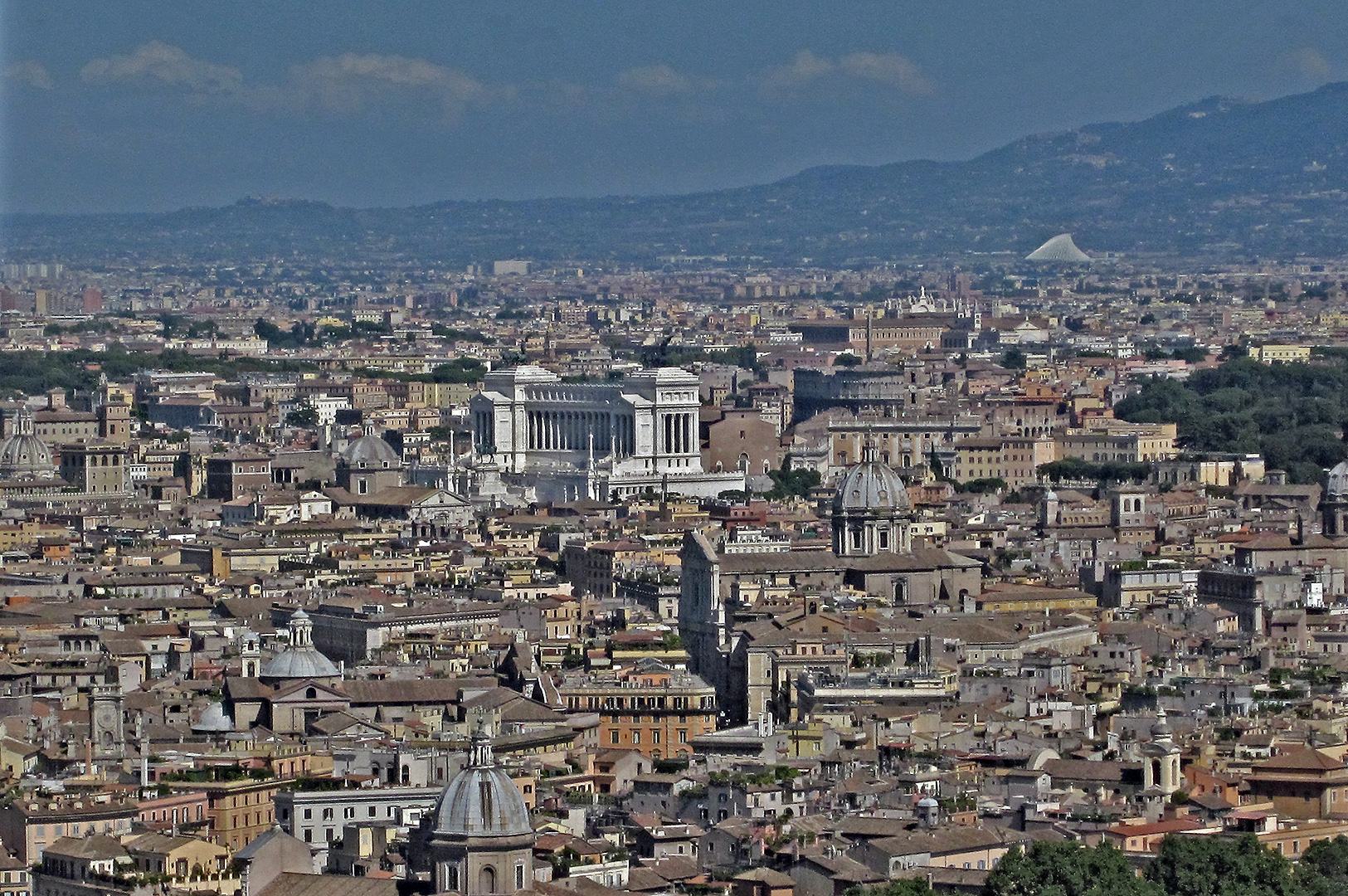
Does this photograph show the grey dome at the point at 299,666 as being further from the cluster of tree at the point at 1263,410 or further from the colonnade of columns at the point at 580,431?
the colonnade of columns at the point at 580,431

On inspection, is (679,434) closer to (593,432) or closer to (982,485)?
(593,432)

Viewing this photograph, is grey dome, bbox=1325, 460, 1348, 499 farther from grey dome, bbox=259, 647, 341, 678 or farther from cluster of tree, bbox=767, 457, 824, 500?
grey dome, bbox=259, 647, 341, 678

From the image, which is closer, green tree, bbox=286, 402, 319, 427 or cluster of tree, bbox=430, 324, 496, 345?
green tree, bbox=286, 402, 319, 427

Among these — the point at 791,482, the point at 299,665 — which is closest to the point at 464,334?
the point at 791,482

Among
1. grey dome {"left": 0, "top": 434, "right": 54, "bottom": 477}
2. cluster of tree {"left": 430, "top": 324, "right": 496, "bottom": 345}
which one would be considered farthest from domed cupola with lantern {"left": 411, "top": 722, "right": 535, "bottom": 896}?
cluster of tree {"left": 430, "top": 324, "right": 496, "bottom": 345}

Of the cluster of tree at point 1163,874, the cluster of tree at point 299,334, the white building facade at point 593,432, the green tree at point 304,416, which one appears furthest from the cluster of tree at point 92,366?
the cluster of tree at point 1163,874

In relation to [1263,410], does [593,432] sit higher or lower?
lower

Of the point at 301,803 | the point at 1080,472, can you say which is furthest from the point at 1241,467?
the point at 301,803
